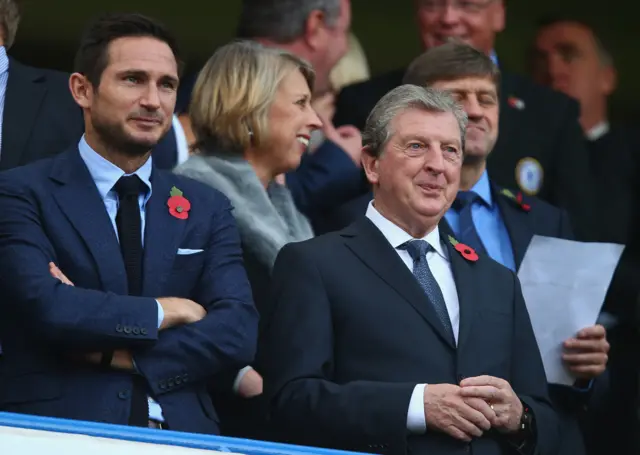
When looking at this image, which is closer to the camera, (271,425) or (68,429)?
(68,429)

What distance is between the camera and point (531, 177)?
5930 millimetres

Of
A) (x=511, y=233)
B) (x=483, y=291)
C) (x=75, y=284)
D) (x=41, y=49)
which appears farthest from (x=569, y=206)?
(x=41, y=49)

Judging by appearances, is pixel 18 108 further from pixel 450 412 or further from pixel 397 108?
pixel 450 412

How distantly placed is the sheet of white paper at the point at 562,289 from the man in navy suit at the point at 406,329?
1.31 ft

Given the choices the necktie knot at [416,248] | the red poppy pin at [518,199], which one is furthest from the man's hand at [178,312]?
the red poppy pin at [518,199]

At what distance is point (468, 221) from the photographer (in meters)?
5.16

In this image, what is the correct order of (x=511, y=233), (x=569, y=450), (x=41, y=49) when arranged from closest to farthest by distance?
(x=569, y=450), (x=511, y=233), (x=41, y=49)

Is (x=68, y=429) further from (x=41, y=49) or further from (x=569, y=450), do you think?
(x=41, y=49)

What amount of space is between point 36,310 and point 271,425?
0.71 m

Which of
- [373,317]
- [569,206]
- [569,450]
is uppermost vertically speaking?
[569,206]

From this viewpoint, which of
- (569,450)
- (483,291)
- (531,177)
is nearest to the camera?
(483,291)

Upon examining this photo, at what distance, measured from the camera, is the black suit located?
4867 mm

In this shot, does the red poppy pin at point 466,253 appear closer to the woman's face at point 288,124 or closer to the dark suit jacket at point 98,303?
the dark suit jacket at point 98,303

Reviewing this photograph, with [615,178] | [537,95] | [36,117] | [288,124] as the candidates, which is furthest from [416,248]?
[615,178]
